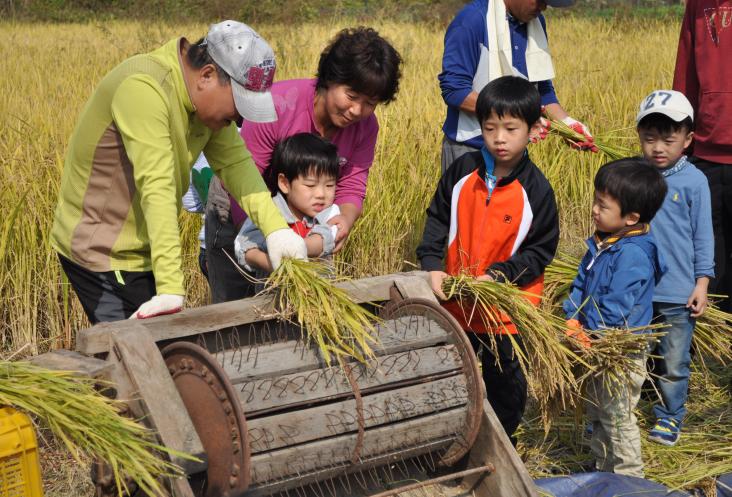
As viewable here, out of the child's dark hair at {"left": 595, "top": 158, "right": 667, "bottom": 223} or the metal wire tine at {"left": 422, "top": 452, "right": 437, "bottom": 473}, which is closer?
the metal wire tine at {"left": 422, "top": 452, "right": 437, "bottom": 473}

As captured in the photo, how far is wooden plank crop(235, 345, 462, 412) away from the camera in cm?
238

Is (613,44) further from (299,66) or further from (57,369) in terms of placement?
(57,369)

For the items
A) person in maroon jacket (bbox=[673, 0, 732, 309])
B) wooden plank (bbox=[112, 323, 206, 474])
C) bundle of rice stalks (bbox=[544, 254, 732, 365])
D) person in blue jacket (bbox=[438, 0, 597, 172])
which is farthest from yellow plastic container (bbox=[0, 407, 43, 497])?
person in maroon jacket (bbox=[673, 0, 732, 309])

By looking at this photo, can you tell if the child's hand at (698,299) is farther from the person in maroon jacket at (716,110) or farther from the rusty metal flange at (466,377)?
the rusty metal flange at (466,377)

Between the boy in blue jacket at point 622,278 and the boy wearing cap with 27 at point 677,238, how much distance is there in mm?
311

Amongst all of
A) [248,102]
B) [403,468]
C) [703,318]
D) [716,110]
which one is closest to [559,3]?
[716,110]

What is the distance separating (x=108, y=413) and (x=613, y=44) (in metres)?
10.0

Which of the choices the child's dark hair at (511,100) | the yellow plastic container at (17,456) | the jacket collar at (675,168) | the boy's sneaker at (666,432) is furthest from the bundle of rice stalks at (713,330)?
the yellow plastic container at (17,456)

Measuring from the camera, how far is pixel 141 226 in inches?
106

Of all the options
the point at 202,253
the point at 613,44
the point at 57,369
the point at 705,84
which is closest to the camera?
the point at 57,369

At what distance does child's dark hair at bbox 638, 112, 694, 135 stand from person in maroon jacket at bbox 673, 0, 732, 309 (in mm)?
401

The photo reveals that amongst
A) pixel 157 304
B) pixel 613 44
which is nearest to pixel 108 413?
pixel 157 304

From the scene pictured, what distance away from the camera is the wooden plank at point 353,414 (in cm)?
236

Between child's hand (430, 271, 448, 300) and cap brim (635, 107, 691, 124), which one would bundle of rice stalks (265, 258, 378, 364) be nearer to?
child's hand (430, 271, 448, 300)
